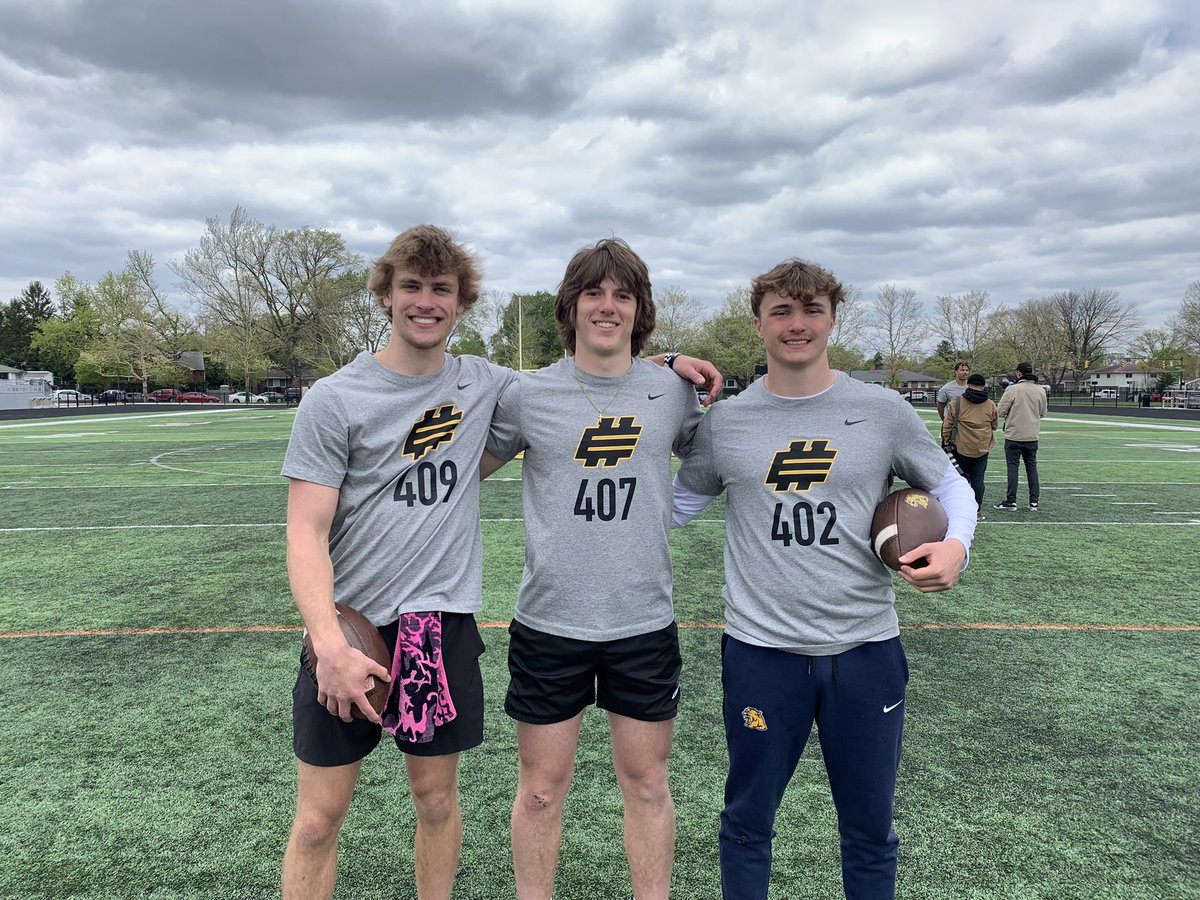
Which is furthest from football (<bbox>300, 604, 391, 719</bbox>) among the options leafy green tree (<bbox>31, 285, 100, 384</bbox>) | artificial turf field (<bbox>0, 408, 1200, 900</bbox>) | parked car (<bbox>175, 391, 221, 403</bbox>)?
leafy green tree (<bbox>31, 285, 100, 384</bbox>)

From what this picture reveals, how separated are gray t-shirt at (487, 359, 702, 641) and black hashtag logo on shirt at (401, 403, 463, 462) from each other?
0.19m

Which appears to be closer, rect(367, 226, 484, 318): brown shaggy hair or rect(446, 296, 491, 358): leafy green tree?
rect(367, 226, 484, 318): brown shaggy hair

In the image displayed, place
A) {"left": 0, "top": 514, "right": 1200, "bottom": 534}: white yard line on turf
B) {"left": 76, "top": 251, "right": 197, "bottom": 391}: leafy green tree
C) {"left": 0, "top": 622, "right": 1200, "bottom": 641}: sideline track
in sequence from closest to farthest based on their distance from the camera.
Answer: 1. {"left": 0, "top": 622, "right": 1200, "bottom": 641}: sideline track
2. {"left": 0, "top": 514, "right": 1200, "bottom": 534}: white yard line on turf
3. {"left": 76, "top": 251, "right": 197, "bottom": 391}: leafy green tree

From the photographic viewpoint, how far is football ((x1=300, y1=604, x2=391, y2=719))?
187 cm

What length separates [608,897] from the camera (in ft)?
7.84

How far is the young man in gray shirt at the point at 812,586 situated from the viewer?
1941mm

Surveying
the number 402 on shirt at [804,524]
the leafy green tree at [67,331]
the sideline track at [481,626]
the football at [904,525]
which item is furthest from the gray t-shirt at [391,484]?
the leafy green tree at [67,331]

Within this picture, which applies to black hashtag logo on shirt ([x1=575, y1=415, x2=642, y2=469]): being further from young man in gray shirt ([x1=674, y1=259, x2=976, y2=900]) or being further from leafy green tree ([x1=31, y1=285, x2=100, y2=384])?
leafy green tree ([x1=31, y1=285, x2=100, y2=384])

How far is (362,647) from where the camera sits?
6.24 feet

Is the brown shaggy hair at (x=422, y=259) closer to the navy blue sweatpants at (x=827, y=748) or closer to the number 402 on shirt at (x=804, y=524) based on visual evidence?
the number 402 on shirt at (x=804, y=524)

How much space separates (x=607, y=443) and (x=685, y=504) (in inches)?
15.3

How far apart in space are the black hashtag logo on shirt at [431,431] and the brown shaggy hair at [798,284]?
2.99ft

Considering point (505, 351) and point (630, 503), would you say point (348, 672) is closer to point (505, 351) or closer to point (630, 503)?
point (630, 503)

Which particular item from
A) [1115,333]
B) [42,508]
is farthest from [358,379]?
[1115,333]
